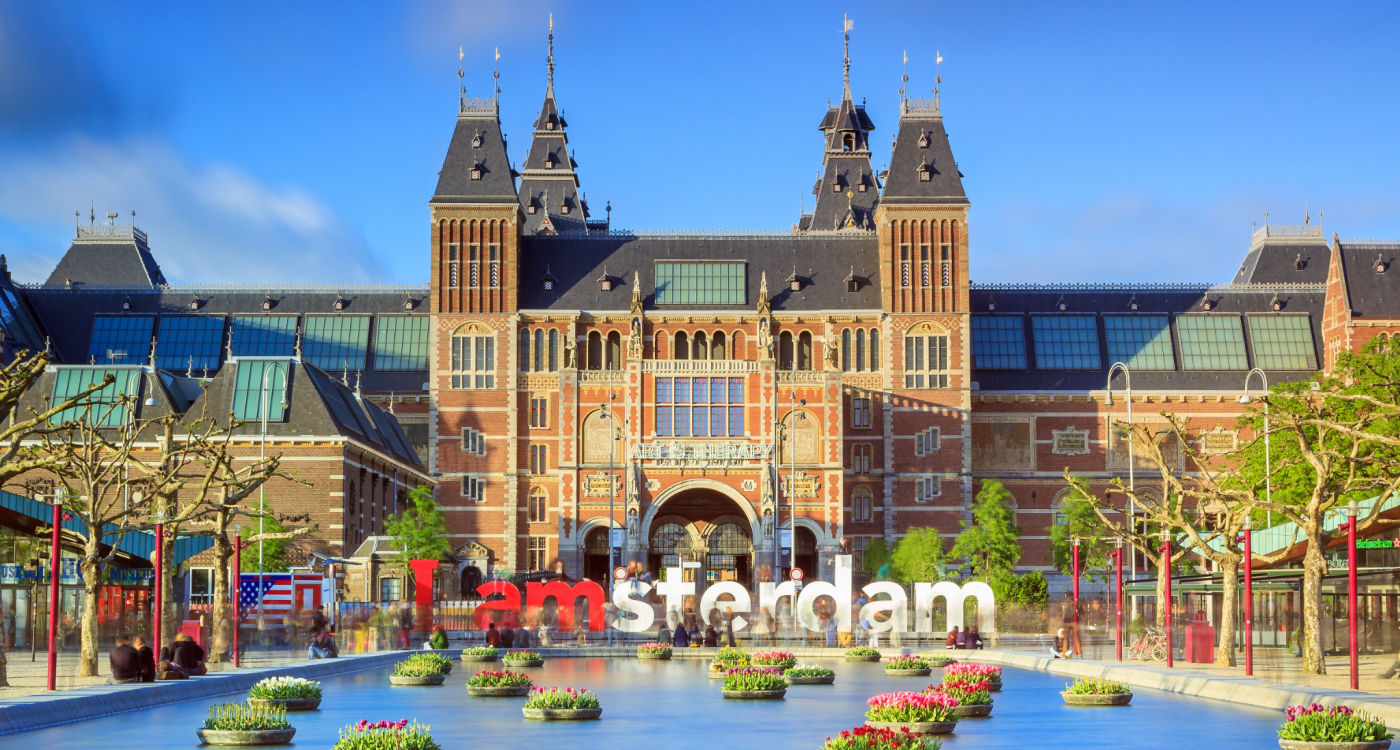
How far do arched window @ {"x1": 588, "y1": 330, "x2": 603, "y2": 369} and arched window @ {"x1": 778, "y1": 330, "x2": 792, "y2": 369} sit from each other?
974 cm

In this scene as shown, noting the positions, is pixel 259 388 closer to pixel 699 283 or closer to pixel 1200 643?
pixel 699 283

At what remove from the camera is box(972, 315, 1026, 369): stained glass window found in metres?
97.9

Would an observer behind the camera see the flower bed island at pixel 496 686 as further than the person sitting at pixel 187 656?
No

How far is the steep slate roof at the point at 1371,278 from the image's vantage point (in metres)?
92.8

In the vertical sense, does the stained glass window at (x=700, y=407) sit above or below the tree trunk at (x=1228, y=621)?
above

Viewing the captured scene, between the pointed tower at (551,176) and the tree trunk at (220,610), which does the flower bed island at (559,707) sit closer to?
the tree trunk at (220,610)

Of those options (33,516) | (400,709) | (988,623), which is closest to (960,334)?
(988,623)

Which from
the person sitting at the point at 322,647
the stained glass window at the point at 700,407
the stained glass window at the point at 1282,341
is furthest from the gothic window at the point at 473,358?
the person sitting at the point at 322,647

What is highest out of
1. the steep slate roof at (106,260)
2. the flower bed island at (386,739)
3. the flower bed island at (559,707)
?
the steep slate roof at (106,260)

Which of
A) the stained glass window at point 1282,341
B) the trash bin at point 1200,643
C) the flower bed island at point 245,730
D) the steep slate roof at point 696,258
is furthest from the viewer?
the stained glass window at point 1282,341

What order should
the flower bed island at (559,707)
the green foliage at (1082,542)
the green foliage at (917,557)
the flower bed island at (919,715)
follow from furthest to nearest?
the green foliage at (917,557), the green foliage at (1082,542), the flower bed island at (559,707), the flower bed island at (919,715)

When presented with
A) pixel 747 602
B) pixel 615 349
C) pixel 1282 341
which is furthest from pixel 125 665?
pixel 1282 341

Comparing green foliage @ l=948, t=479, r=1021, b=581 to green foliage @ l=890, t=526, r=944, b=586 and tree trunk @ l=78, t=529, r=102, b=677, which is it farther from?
tree trunk @ l=78, t=529, r=102, b=677

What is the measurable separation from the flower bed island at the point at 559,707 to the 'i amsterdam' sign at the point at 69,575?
80.1ft
